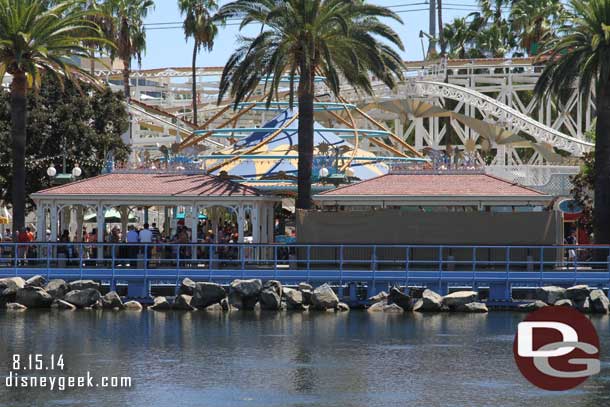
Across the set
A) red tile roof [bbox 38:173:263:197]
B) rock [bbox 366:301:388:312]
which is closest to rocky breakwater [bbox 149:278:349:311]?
rock [bbox 366:301:388:312]

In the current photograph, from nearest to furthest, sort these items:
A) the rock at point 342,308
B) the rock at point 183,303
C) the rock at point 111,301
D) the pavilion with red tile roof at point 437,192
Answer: the rock at point 183,303, the rock at point 342,308, the rock at point 111,301, the pavilion with red tile roof at point 437,192

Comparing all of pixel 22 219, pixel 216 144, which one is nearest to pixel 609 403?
pixel 22 219

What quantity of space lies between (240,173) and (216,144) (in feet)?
60.8

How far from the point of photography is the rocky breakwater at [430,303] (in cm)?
4034

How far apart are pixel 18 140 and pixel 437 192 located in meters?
14.4

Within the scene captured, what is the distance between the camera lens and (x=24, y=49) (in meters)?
45.3

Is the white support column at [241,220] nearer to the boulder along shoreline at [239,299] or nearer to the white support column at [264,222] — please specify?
Result: the white support column at [264,222]

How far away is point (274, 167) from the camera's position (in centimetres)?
5053

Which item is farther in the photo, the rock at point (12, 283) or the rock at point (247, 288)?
the rock at point (12, 283)

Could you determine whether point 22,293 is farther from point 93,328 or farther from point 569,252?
point 569,252

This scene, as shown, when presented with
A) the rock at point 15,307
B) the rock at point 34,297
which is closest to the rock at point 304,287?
the rock at point 34,297

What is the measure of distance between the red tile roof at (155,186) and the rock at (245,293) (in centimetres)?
480

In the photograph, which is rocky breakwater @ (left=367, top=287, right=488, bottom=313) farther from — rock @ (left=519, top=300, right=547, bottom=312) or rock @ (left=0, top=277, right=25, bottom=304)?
rock @ (left=0, top=277, right=25, bottom=304)

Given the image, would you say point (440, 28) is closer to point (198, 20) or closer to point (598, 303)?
point (198, 20)
